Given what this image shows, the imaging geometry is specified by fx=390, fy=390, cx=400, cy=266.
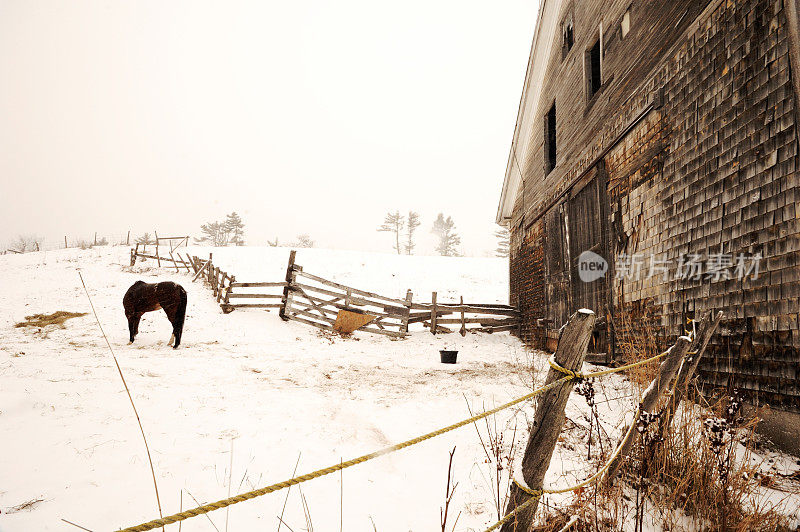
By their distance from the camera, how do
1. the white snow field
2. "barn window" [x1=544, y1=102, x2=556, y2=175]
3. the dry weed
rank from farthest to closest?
the dry weed
"barn window" [x1=544, y1=102, x2=556, y2=175]
the white snow field

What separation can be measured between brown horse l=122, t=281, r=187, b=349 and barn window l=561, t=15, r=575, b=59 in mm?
10964

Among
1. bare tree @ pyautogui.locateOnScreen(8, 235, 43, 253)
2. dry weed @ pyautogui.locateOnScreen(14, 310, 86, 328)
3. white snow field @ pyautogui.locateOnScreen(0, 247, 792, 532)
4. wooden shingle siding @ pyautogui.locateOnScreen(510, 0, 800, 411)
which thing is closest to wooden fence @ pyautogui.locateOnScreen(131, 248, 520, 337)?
white snow field @ pyautogui.locateOnScreen(0, 247, 792, 532)

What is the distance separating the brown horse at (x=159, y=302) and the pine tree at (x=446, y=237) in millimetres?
58700

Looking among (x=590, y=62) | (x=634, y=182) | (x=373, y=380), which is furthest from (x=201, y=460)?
(x=590, y=62)

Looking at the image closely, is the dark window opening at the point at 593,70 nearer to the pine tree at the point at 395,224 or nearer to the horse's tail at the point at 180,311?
the horse's tail at the point at 180,311

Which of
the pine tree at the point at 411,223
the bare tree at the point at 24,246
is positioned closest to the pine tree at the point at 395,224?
the pine tree at the point at 411,223

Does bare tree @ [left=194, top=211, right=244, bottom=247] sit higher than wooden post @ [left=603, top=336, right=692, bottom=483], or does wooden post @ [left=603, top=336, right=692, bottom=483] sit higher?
bare tree @ [left=194, top=211, right=244, bottom=247]

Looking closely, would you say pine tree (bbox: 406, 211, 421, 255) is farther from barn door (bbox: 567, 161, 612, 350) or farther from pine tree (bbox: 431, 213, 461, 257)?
barn door (bbox: 567, 161, 612, 350)

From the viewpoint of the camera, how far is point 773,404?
358 cm

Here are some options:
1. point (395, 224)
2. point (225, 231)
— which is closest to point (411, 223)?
point (395, 224)

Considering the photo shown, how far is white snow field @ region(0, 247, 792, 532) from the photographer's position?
2861 millimetres

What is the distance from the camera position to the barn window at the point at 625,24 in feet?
21.9

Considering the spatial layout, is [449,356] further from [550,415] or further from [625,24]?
[625,24]

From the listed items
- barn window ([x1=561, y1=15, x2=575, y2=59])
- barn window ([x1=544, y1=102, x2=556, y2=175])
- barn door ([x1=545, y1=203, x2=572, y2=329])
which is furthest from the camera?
barn window ([x1=544, y1=102, x2=556, y2=175])
